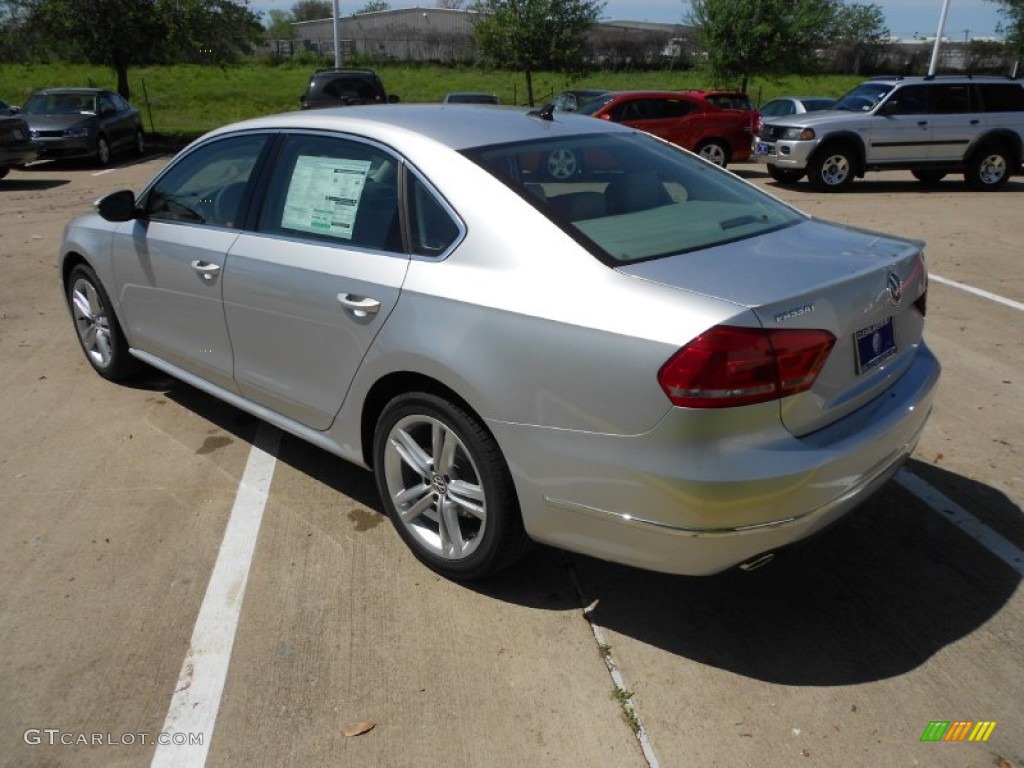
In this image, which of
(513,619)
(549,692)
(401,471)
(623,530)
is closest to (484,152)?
(401,471)

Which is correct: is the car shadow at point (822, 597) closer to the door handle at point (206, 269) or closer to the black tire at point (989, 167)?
the door handle at point (206, 269)

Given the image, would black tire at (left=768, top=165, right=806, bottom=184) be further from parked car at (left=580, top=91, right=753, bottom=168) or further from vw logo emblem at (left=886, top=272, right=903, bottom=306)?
vw logo emblem at (left=886, top=272, right=903, bottom=306)

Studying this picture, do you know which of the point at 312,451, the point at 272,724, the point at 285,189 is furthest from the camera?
the point at 312,451

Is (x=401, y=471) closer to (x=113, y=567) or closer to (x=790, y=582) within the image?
(x=113, y=567)

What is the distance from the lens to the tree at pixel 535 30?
30.2m

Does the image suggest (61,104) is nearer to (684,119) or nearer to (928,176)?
(684,119)

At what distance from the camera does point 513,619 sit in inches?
123

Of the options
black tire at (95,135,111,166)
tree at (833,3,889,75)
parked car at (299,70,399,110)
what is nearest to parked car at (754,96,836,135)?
parked car at (299,70,399,110)

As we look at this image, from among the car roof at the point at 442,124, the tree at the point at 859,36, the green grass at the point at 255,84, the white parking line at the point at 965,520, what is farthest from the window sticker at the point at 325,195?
the tree at the point at 859,36

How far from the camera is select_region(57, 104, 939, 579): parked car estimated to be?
2490 millimetres

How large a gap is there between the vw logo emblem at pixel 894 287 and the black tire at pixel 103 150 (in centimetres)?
1849

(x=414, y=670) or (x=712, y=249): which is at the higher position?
(x=712, y=249)

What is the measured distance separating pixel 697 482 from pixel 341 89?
18706 mm

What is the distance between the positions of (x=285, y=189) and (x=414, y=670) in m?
2.10
